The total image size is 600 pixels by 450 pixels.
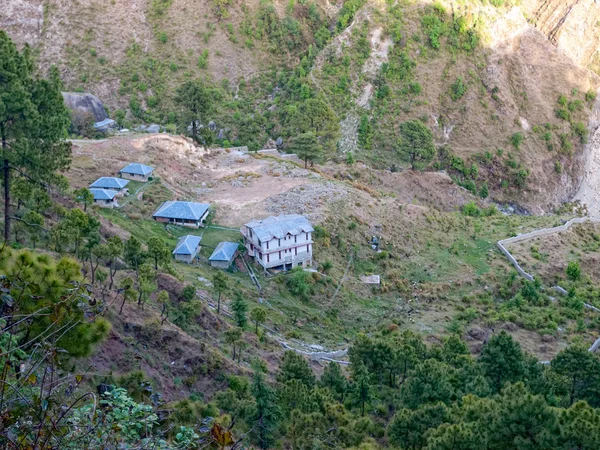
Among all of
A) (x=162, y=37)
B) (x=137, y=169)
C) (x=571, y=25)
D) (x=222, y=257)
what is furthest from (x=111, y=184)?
(x=571, y=25)

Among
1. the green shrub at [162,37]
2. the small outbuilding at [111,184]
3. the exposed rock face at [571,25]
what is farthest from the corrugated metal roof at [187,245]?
the exposed rock face at [571,25]

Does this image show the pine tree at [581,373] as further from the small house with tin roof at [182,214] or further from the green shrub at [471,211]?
the green shrub at [471,211]

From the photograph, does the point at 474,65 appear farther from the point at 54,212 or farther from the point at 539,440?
the point at 539,440

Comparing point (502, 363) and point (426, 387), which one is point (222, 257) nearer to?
point (502, 363)

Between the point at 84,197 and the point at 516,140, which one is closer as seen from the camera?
the point at 84,197

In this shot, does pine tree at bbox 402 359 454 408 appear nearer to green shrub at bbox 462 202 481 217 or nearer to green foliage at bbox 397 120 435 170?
green shrub at bbox 462 202 481 217

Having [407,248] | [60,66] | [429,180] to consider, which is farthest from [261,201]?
[60,66]
